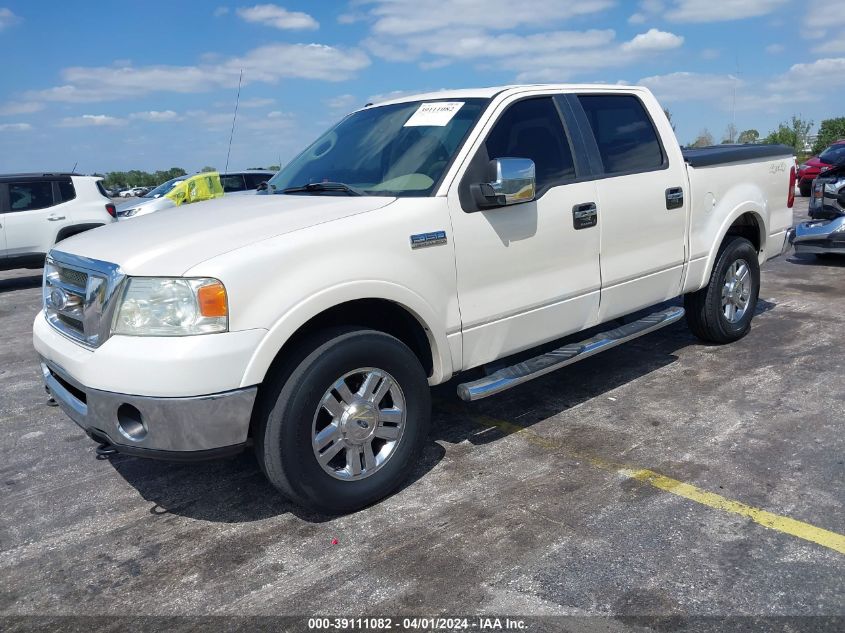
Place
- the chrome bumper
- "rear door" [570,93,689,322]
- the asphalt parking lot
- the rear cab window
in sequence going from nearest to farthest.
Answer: the asphalt parking lot
the chrome bumper
"rear door" [570,93,689,322]
the rear cab window

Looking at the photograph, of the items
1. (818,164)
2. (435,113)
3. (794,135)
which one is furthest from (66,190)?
(794,135)

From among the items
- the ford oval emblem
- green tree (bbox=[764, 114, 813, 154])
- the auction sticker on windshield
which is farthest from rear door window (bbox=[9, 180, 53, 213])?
green tree (bbox=[764, 114, 813, 154])

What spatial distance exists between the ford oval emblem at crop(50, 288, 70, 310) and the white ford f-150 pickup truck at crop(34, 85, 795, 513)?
32 mm

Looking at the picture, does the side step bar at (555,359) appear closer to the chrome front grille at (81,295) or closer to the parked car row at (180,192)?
the chrome front grille at (81,295)

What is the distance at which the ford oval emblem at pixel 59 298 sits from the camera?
11.7 ft

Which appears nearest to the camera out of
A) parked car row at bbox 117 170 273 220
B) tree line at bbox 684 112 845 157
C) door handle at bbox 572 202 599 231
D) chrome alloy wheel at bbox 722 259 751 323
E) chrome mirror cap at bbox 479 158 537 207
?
chrome mirror cap at bbox 479 158 537 207

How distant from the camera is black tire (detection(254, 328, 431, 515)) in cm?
320

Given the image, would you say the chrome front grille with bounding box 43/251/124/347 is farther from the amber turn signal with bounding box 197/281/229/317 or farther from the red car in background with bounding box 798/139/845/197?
the red car in background with bounding box 798/139/845/197

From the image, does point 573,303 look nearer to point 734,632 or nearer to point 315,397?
point 315,397

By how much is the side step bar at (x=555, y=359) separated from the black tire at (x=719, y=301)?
0.58 meters

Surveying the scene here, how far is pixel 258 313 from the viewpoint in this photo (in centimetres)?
307

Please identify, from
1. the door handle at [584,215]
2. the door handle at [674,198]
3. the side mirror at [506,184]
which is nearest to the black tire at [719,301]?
the door handle at [674,198]

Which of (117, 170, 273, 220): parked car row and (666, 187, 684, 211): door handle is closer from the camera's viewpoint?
(666, 187, 684, 211): door handle

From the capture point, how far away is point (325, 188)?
418 centimetres
